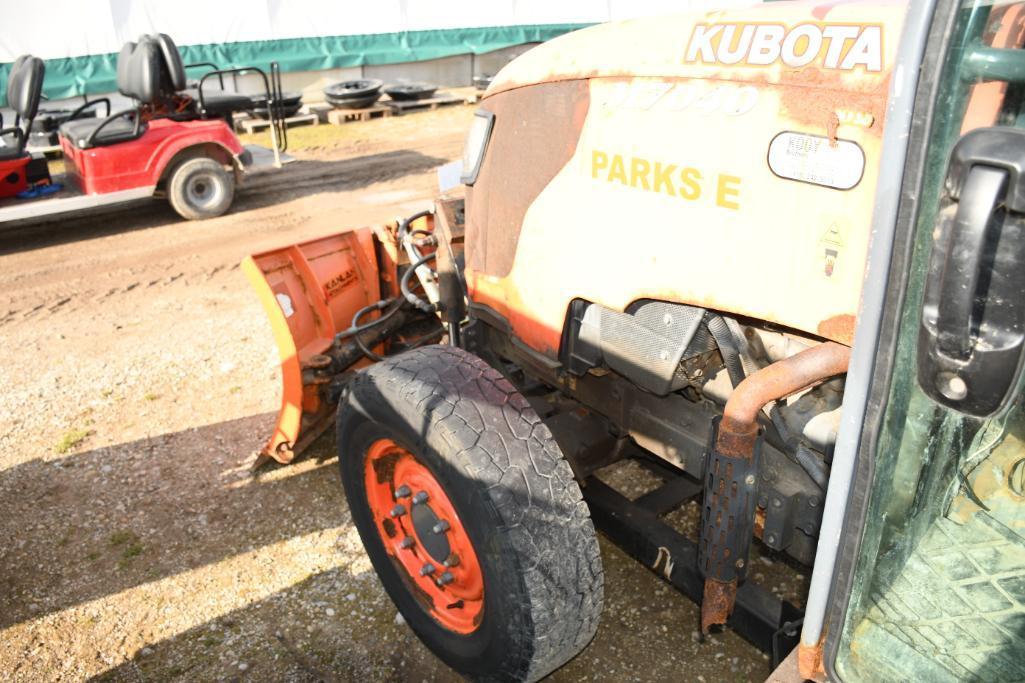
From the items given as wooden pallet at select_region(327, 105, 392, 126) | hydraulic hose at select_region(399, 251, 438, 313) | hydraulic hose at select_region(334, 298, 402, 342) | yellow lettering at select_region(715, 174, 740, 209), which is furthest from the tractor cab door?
wooden pallet at select_region(327, 105, 392, 126)

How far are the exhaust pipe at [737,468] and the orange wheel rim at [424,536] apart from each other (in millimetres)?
711

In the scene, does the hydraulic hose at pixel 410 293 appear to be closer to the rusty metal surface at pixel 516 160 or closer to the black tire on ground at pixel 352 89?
the rusty metal surface at pixel 516 160

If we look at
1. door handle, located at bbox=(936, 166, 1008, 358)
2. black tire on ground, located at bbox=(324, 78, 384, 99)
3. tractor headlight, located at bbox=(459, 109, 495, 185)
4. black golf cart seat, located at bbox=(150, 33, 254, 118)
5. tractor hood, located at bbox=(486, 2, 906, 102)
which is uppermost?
tractor hood, located at bbox=(486, 2, 906, 102)

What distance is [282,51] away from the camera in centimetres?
1335

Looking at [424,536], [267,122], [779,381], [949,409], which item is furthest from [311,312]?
[267,122]

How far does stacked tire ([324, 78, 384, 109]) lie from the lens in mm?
12297

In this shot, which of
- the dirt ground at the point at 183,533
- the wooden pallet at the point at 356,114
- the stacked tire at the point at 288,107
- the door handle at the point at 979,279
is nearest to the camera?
the door handle at the point at 979,279

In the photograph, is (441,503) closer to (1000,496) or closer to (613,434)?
(613,434)

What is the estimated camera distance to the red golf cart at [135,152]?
746 centimetres

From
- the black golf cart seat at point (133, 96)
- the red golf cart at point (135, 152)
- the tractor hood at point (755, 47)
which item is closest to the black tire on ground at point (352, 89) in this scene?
the red golf cart at point (135, 152)

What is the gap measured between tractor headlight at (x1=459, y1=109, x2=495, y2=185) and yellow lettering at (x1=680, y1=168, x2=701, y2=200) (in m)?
0.86

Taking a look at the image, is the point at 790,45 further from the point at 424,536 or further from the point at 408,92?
the point at 408,92

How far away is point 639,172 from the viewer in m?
2.17

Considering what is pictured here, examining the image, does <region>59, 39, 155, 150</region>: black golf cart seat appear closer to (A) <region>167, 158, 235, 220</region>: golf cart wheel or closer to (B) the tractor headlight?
(A) <region>167, 158, 235, 220</region>: golf cart wheel
